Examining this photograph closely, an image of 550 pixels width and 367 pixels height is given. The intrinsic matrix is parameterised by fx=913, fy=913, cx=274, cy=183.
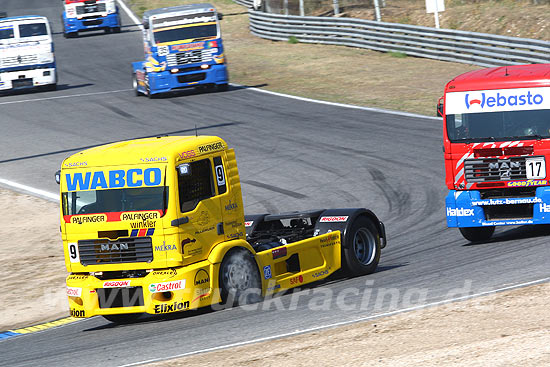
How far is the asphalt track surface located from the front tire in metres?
0.19

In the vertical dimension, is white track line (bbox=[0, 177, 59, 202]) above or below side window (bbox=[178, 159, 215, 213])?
below

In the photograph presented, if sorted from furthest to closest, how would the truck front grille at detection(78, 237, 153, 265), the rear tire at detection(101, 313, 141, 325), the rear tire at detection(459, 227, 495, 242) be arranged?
the rear tire at detection(459, 227, 495, 242)
the rear tire at detection(101, 313, 141, 325)
the truck front grille at detection(78, 237, 153, 265)

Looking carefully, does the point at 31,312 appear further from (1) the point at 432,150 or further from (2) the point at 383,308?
(1) the point at 432,150

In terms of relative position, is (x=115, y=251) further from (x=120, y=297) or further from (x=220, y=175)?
(x=220, y=175)

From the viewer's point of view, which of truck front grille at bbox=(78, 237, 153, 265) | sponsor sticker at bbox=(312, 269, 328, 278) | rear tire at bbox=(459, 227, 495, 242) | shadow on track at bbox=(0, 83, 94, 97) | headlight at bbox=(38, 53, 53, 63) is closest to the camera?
truck front grille at bbox=(78, 237, 153, 265)

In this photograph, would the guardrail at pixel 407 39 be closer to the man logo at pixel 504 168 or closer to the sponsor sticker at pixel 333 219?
the man logo at pixel 504 168

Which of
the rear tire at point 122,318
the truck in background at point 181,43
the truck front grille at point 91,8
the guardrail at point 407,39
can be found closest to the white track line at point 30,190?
the rear tire at point 122,318

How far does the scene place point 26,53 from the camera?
105ft

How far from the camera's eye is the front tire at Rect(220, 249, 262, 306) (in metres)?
10.6

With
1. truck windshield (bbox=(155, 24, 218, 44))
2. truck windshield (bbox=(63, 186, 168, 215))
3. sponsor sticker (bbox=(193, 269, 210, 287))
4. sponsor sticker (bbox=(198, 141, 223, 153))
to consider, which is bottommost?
sponsor sticker (bbox=(193, 269, 210, 287))

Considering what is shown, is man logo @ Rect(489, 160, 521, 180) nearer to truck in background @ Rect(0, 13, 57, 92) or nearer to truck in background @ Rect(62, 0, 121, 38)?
truck in background @ Rect(0, 13, 57, 92)

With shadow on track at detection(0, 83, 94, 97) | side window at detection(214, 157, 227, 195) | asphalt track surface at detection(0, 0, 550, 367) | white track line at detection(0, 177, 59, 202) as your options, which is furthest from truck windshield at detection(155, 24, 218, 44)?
side window at detection(214, 157, 227, 195)

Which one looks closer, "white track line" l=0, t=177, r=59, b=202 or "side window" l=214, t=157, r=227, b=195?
"side window" l=214, t=157, r=227, b=195

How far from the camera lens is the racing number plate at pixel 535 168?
12836 millimetres
